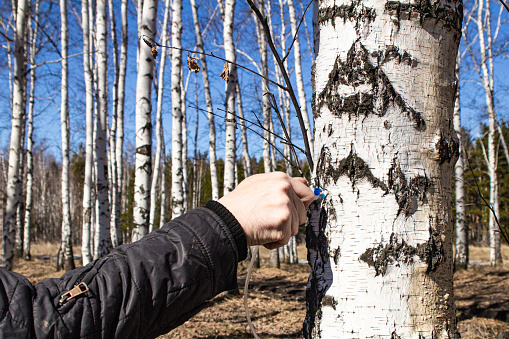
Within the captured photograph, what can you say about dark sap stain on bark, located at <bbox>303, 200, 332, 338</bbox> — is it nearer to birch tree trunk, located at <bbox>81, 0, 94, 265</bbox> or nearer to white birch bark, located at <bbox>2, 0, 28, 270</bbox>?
white birch bark, located at <bbox>2, 0, 28, 270</bbox>

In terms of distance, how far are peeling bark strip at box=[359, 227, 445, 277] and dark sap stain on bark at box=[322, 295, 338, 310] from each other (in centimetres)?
17

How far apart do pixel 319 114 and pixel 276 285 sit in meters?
7.91

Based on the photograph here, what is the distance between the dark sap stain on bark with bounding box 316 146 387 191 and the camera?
3.66 ft

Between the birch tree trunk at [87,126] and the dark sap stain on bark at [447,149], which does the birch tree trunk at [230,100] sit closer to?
the birch tree trunk at [87,126]

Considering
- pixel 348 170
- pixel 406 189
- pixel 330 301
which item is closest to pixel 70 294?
pixel 330 301

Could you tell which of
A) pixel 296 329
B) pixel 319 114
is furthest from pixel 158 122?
pixel 319 114

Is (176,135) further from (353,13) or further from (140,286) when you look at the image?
(140,286)

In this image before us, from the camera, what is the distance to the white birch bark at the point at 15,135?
639cm

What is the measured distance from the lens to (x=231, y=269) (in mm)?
913

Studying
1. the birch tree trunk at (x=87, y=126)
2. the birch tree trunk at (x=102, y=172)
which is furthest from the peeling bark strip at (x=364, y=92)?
the birch tree trunk at (x=87, y=126)

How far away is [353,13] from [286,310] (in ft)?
18.8

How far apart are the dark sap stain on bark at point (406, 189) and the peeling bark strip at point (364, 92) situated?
0.16 metres

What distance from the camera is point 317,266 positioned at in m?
1.22

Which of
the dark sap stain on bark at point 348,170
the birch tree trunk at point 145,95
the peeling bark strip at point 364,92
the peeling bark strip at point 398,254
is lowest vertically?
the peeling bark strip at point 398,254
